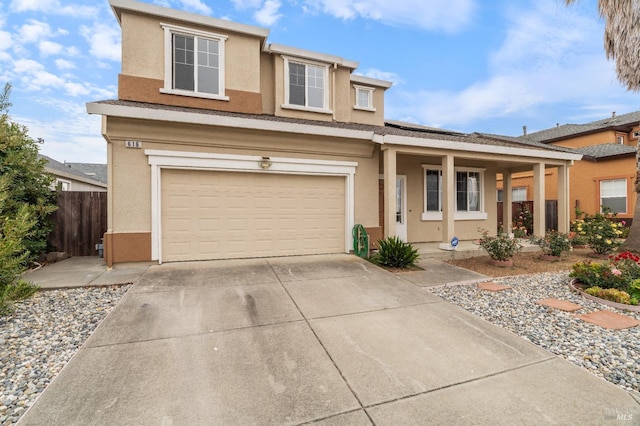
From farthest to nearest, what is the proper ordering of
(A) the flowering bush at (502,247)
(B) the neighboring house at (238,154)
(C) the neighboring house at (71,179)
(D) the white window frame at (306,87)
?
1. (C) the neighboring house at (71,179)
2. (D) the white window frame at (306,87)
3. (A) the flowering bush at (502,247)
4. (B) the neighboring house at (238,154)

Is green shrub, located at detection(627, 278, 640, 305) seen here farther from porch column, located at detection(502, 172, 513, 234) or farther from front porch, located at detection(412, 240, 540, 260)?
porch column, located at detection(502, 172, 513, 234)

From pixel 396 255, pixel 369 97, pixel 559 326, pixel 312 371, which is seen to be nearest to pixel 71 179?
pixel 369 97

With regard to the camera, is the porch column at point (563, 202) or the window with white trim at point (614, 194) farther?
the window with white trim at point (614, 194)

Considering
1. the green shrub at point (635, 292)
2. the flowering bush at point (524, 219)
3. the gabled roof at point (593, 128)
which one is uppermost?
the gabled roof at point (593, 128)

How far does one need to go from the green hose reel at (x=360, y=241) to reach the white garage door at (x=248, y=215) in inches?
15.9

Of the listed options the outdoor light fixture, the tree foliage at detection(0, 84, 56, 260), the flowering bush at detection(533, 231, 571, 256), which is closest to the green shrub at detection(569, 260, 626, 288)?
the flowering bush at detection(533, 231, 571, 256)

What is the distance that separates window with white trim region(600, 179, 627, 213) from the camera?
1360 centimetres

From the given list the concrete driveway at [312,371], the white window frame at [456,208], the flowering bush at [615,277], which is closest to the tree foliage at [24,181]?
the concrete driveway at [312,371]

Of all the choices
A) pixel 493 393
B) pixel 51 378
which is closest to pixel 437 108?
pixel 493 393

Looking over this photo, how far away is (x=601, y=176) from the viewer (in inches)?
562

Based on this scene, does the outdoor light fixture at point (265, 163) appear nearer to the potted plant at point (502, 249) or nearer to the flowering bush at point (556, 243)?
the potted plant at point (502, 249)

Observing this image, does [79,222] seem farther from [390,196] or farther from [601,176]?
[601,176]

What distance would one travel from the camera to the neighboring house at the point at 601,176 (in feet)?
44.0

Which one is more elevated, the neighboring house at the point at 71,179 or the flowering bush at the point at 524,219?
the neighboring house at the point at 71,179
